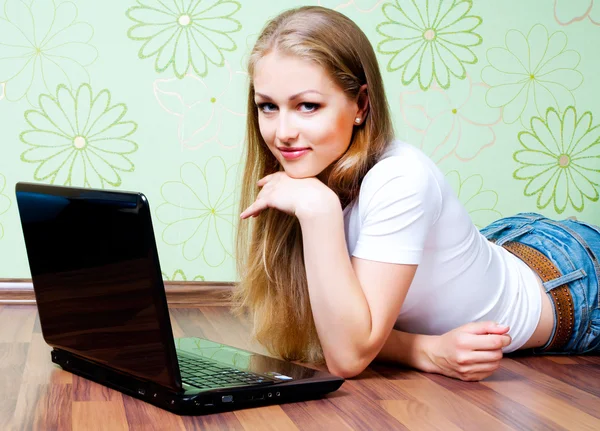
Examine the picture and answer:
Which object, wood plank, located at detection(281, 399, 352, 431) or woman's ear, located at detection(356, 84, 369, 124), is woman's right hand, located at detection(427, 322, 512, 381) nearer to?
wood plank, located at detection(281, 399, 352, 431)

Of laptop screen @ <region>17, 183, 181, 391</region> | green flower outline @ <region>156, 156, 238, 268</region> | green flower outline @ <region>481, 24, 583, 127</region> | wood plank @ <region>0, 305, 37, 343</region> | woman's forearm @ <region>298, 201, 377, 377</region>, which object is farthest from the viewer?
green flower outline @ <region>481, 24, 583, 127</region>

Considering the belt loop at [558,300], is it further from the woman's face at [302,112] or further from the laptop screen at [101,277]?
the laptop screen at [101,277]

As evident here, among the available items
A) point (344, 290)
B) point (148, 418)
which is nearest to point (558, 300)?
point (344, 290)

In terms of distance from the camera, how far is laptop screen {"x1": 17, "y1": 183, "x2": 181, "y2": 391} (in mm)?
988

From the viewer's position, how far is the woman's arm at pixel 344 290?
4.10 feet

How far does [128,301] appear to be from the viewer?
1031 millimetres

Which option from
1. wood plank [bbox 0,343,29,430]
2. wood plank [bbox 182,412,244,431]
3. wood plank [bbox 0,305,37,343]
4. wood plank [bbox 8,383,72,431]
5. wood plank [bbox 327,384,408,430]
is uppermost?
wood plank [bbox 327,384,408,430]

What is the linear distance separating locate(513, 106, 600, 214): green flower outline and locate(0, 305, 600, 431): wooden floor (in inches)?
36.8

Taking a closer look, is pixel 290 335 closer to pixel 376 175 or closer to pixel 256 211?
pixel 256 211

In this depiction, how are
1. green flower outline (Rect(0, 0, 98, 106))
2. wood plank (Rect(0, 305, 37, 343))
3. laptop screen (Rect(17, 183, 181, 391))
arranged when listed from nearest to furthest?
laptop screen (Rect(17, 183, 181, 391)) < wood plank (Rect(0, 305, 37, 343)) < green flower outline (Rect(0, 0, 98, 106))

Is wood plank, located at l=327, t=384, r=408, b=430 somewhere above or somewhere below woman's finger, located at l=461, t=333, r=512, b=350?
below

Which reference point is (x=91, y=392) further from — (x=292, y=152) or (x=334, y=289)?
(x=292, y=152)

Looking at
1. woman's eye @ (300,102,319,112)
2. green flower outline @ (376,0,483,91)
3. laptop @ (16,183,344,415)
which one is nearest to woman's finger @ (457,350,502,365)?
laptop @ (16,183,344,415)

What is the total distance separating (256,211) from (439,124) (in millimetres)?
1047
